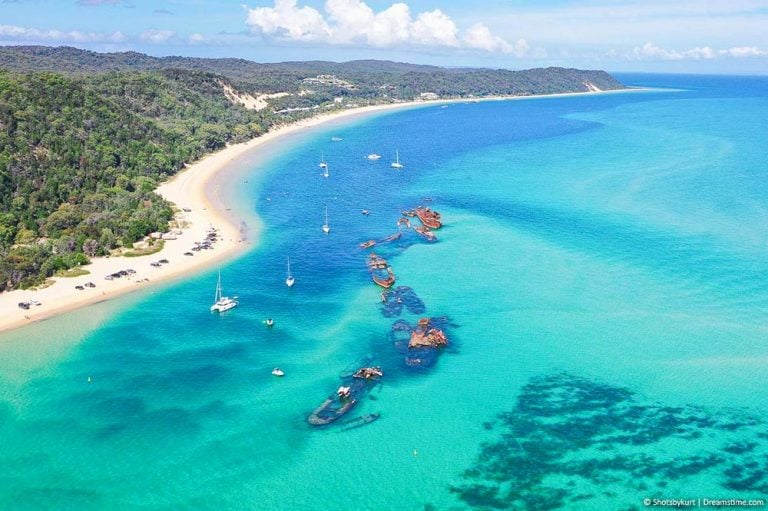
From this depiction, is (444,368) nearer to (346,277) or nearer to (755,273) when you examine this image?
(346,277)

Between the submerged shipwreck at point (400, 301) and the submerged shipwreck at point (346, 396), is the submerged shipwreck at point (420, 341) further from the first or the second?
the submerged shipwreck at point (346, 396)

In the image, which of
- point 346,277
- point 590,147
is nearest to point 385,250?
point 346,277

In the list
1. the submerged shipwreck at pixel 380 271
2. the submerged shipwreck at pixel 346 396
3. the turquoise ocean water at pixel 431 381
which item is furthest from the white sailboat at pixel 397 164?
the submerged shipwreck at pixel 346 396

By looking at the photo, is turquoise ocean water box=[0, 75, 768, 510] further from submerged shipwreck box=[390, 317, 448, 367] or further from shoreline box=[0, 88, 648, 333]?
shoreline box=[0, 88, 648, 333]

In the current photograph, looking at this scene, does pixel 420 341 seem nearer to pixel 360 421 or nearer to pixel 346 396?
pixel 346 396

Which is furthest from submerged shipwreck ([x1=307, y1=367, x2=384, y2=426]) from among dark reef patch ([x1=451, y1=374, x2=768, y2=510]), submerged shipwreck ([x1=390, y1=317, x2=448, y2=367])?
dark reef patch ([x1=451, y1=374, x2=768, y2=510])

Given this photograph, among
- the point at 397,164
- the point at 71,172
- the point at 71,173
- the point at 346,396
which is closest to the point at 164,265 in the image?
the point at 71,173
